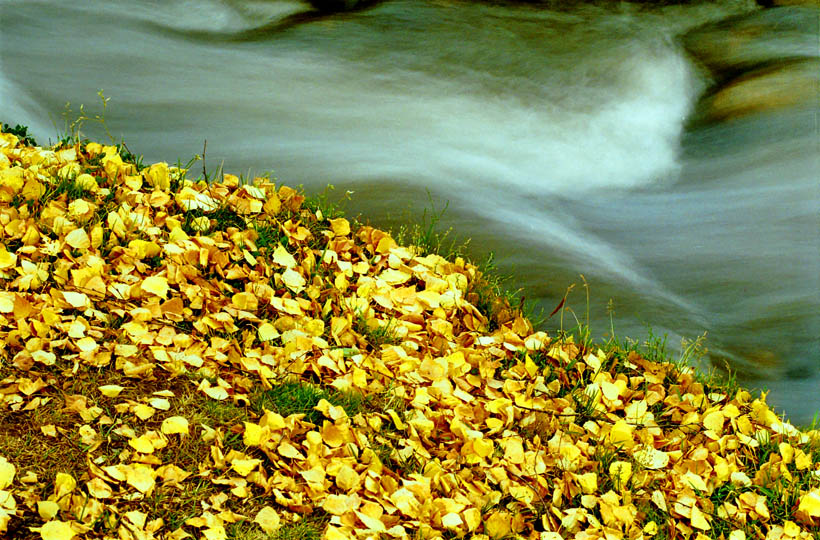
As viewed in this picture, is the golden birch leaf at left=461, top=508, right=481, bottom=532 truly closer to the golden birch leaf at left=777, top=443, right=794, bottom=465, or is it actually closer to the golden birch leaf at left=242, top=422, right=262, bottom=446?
the golden birch leaf at left=242, top=422, right=262, bottom=446

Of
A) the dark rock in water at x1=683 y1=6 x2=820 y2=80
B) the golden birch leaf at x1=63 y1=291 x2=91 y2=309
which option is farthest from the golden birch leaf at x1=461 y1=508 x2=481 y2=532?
the dark rock in water at x1=683 y1=6 x2=820 y2=80

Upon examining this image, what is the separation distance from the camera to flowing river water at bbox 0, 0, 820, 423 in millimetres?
4164

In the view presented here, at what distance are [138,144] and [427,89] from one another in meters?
2.09

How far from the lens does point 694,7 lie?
293 inches

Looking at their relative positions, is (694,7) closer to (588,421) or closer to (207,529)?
(588,421)

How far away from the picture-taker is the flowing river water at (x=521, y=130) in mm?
4164

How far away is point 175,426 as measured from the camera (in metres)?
2.74

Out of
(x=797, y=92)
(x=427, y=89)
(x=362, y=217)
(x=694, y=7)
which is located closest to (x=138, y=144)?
(x=362, y=217)

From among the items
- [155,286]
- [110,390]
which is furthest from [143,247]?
[110,390]

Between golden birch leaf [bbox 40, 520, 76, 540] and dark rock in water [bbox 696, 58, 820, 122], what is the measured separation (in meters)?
5.03

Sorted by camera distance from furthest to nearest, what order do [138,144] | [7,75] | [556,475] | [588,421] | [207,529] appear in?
[7,75] → [138,144] → [588,421] → [556,475] → [207,529]

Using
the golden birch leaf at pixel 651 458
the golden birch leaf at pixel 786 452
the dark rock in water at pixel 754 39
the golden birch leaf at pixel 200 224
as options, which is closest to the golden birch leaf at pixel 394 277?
the golden birch leaf at pixel 200 224

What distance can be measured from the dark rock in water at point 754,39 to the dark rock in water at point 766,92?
17 cm

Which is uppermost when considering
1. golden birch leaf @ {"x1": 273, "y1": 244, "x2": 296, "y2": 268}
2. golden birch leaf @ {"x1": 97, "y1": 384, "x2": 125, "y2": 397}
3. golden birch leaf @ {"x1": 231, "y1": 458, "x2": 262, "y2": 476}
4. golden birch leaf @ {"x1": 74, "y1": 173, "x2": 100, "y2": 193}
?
golden birch leaf @ {"x1": 74, "y1": 173, "x2": 100, "y2": 193}
